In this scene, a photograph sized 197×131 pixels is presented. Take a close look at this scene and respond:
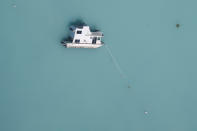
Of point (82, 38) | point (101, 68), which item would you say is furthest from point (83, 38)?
point (101, 68)

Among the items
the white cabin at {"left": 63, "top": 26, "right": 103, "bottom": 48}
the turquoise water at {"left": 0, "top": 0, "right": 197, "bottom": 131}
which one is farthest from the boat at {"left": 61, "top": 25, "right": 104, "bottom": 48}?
the turquoise water at {"left": 0, "top": 0, "right": 197, "bottom": 131}

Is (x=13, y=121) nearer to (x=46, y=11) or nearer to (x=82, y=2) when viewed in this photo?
(x=46, y=11)

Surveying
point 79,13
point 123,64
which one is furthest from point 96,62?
point 79,13

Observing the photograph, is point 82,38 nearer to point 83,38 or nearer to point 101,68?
point 83,38

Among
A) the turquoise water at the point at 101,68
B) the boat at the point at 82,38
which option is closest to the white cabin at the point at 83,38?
the boat at the point at 82,38

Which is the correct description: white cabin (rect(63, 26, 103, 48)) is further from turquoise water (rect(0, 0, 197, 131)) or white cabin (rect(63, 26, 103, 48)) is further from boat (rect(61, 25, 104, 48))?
turquoise water (rect(0, 0, 197, 131))

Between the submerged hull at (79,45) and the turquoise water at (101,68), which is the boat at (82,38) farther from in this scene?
the turquoise water at (101,68)
